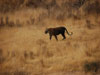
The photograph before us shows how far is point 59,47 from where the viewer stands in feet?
11.4

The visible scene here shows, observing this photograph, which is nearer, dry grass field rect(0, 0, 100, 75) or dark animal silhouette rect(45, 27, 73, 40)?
dry grass field rect(0, 0, 100, 75)

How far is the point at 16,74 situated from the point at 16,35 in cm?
77

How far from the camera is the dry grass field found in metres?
3.27

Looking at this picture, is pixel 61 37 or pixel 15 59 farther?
pixel 61 37

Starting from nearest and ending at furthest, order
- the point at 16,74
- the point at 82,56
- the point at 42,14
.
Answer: the point at 16,74 < the point at 82,56 < the point at 42,14

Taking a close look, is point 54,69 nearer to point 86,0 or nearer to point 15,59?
point 15,59

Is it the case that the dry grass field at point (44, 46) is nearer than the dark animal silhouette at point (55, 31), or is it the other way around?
the dry grass field at point (44, 46)

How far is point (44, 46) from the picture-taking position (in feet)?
11.3

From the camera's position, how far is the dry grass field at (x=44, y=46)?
3.27 m

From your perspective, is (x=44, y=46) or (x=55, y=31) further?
(x=55, y=31)

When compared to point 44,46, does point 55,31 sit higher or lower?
higher

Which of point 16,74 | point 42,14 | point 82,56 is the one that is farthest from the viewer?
point 42,14

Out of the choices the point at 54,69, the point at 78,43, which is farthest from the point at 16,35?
the point at 78,43

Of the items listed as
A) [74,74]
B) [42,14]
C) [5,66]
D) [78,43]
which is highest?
[42,14]
